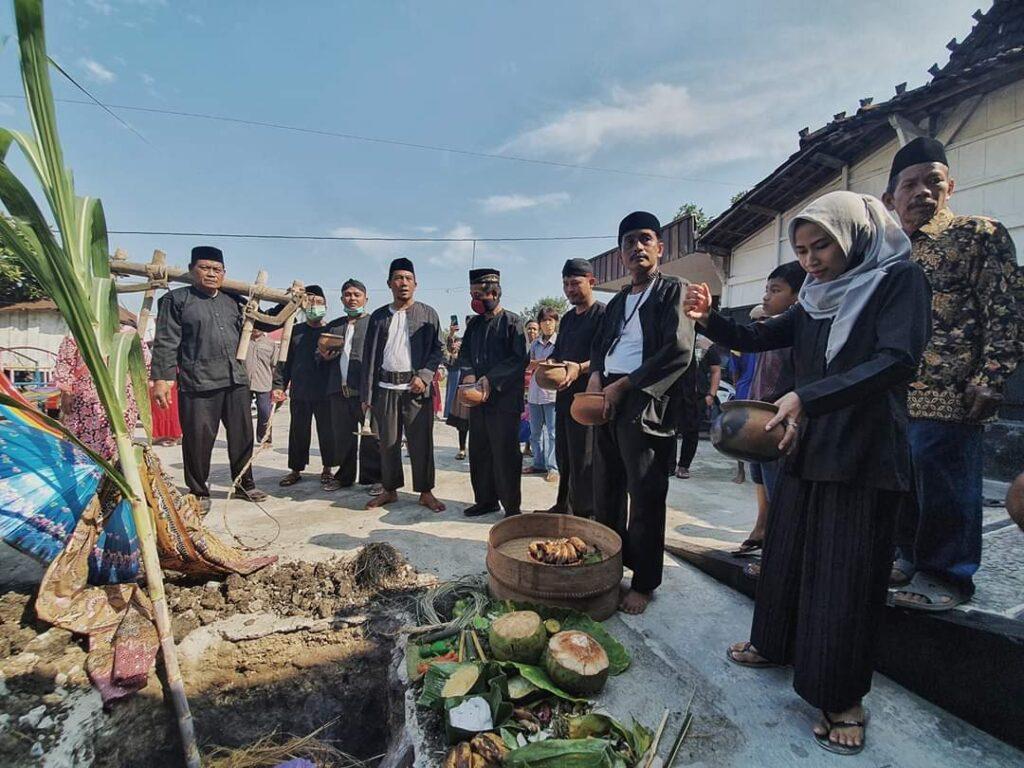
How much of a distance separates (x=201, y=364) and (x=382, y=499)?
202 centimetres

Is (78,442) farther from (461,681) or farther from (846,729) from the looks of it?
(846,729)

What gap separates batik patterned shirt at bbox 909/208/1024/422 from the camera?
6.80ft

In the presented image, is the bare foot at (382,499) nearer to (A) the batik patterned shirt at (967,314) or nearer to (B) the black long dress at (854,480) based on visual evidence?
(B) the black long dress at (854,480)

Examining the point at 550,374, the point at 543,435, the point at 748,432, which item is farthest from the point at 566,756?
the point at 543,435

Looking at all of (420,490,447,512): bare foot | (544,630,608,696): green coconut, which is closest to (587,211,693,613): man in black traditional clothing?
(544,630,608,696): green coconut

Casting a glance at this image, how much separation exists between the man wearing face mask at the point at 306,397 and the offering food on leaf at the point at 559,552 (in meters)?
3.52

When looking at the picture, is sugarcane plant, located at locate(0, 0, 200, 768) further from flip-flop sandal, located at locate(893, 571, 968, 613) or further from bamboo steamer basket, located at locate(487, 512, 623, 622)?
flip-flop sandal, located at locate(893, 571, 968, 613)

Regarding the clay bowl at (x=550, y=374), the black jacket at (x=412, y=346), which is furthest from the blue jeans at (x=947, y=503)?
the black jacket at (x=412, y=346)

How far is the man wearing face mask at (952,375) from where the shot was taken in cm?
205

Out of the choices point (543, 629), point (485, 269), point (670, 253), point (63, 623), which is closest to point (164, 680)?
point (63, 623)

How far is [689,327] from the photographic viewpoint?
2.51 meters

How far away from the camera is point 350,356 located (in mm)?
4840

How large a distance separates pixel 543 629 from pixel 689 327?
5.48 ft

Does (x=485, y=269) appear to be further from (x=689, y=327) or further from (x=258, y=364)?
(x=258, y=364)
